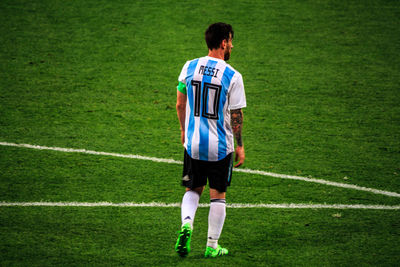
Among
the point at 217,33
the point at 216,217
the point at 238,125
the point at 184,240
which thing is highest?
the point at 217,33

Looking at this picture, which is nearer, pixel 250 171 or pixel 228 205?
pixel 228 205

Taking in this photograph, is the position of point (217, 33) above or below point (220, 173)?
above

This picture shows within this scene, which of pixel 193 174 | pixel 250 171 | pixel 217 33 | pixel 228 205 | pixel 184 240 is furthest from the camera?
pixel 250 171

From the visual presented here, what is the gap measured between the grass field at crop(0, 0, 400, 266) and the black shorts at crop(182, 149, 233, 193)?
62 centimetres

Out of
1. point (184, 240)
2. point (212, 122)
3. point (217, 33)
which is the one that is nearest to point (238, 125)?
point (212, 122)

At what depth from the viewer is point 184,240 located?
4.07m

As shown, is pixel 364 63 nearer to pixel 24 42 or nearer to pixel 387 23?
pixel 387 23

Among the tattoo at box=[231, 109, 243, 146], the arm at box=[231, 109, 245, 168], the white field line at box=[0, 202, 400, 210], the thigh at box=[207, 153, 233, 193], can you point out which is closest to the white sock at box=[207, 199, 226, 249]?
the thigh at box=[207, 153, 233, 193]

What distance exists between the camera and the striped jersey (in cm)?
396

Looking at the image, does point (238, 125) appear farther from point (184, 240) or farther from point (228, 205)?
point (228, 205)

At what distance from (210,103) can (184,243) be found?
1139 millimetres

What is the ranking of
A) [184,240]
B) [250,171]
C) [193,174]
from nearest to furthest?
[184,240] < [193,174] < [250,171]

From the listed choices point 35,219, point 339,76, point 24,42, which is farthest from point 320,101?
point 24,42

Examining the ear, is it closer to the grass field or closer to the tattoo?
the tattoo
